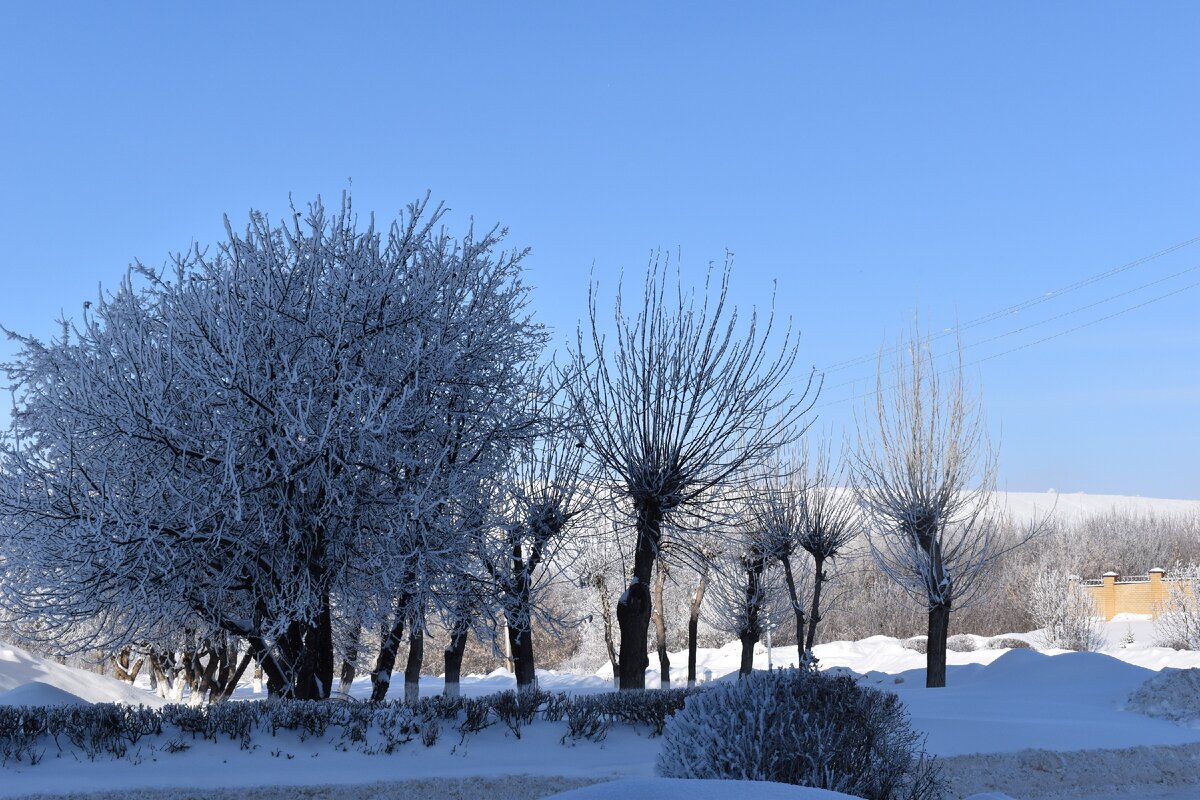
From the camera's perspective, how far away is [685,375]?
14.5 m

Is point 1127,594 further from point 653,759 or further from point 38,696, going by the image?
point 38,696

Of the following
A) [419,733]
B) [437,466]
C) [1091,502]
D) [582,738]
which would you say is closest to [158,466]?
[437,466]

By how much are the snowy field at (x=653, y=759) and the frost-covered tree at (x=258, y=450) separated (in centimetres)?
240

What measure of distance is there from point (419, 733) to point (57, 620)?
5.49 metres

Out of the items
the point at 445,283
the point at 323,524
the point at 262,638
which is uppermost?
the point at 445,283

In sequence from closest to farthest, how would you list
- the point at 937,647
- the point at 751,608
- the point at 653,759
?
the point at 653,759 → the point at 937,647 → the point at 751,608

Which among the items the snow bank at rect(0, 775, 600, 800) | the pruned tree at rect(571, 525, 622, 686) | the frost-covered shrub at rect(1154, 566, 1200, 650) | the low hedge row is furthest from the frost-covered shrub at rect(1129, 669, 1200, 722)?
the frost-covered shrub at rect(1154, 566, 1200, 650)

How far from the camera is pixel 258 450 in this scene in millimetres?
11430

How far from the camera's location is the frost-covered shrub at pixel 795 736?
24.0 ft

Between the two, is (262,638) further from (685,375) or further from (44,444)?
(685,375)

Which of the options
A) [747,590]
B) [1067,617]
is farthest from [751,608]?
[1067,617]

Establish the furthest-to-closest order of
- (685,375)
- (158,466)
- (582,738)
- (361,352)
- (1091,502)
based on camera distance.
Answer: (1091,502), (685,375), (361,352), (158,466), (582,738)

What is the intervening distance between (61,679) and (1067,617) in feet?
99.6

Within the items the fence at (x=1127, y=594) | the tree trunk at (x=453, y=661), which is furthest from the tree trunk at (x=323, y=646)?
the fence at (x=1127, y=594)
